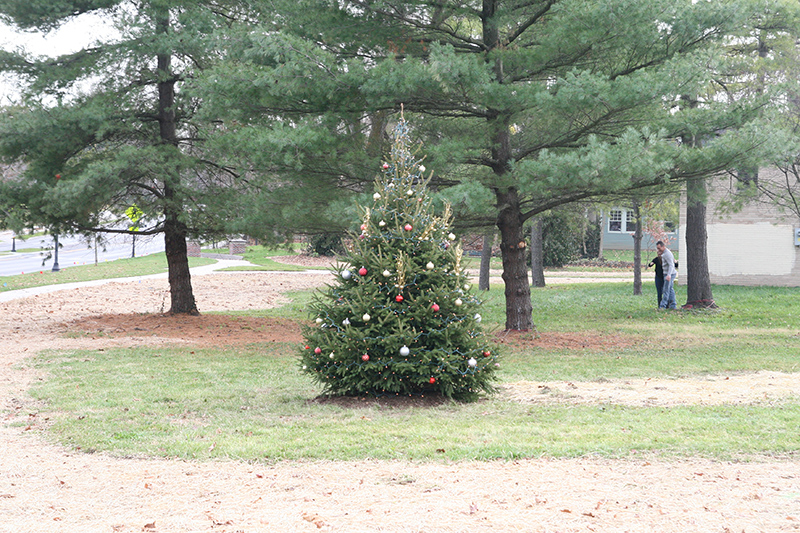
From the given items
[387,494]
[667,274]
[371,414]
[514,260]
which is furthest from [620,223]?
[387,494]

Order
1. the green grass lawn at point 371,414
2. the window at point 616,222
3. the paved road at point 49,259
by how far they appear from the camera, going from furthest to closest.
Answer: the window at point 616,222 < the paved road at point 49,259 < the green grass lawn at point 371,414

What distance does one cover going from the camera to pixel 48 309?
17312mm

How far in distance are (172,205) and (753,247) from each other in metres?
17.5

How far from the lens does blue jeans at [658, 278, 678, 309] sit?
1669 cm

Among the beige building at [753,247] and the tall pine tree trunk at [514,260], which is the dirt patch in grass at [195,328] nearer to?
the tall pine tree trunk at [514,260]

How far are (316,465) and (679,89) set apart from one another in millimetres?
7896

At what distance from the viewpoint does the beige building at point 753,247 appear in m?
22.2

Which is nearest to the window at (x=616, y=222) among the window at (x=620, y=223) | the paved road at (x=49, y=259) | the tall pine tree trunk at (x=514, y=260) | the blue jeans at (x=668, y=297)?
the window at (x=620, y=223)

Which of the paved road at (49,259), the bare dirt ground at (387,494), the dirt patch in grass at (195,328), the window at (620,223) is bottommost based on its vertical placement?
the bare dirt ground at (387,494)

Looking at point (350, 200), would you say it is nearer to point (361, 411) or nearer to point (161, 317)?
point (361, 411)

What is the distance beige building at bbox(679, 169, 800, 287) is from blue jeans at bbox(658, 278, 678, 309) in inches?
243

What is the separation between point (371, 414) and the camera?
6.73m

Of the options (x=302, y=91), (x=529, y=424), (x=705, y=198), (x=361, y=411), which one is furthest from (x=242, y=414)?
(x=705, y=198)

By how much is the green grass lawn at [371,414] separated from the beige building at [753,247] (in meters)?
11.3
